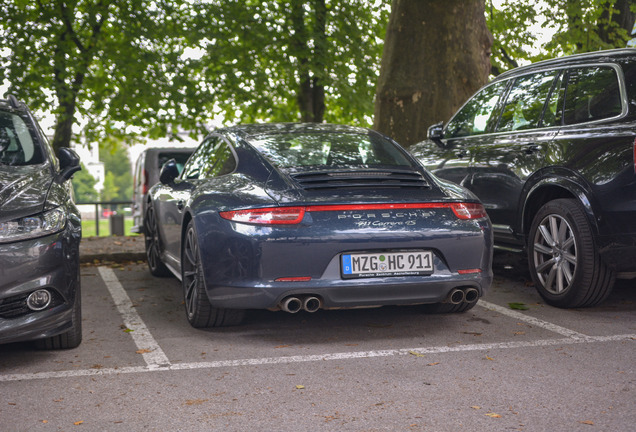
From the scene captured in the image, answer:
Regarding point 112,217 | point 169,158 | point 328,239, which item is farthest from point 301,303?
point 112,217

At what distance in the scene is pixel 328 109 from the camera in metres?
28.7

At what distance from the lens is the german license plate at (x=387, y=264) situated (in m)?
5.26

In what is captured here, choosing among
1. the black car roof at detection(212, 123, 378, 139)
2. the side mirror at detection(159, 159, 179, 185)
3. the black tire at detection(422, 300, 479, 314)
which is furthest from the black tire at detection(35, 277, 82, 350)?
the black tire at detection(422, 300, 479, 314)

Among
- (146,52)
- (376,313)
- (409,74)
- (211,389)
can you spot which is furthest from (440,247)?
(146,52)

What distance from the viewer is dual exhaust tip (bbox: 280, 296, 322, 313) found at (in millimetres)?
5285

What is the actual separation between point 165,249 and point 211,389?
11.2 ft

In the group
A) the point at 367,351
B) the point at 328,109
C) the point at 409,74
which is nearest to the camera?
the point at 367,351

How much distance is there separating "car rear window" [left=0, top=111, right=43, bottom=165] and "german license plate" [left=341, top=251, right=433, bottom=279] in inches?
90.0

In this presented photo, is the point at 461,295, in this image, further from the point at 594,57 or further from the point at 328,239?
the point at 594,57

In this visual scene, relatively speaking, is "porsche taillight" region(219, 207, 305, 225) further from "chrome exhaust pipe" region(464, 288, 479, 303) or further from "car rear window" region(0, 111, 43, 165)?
"car rear window" region(0, 111, 43, 165)

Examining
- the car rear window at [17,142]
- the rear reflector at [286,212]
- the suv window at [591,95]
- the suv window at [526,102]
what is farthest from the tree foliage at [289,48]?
the rear reflector at [286,212]

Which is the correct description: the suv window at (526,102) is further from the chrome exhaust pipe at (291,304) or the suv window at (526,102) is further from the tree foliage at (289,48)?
the tree foliage at (289,48)

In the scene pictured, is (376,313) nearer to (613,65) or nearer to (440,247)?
(440,247)

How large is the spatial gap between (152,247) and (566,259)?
4363 millimetres
